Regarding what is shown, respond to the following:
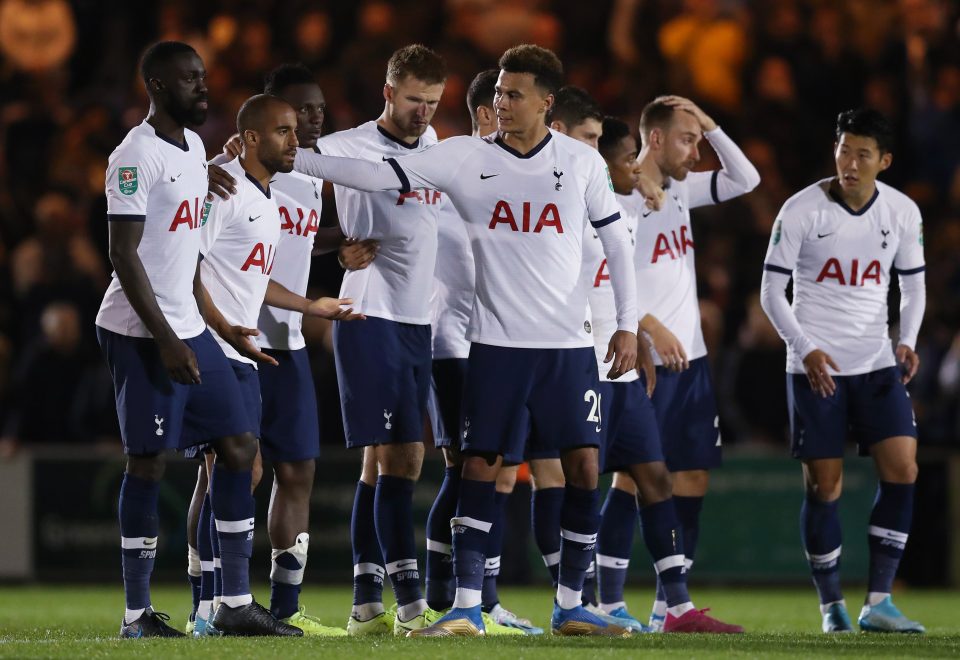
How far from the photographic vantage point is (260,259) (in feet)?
25.0

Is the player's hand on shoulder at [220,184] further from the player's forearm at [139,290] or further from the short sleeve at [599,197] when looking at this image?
the short sleeve at [599,197]

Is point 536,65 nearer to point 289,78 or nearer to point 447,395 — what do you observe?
point 289,78

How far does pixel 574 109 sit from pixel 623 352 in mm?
1720

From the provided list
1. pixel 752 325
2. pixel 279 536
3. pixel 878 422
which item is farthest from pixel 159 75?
pixel 752 325

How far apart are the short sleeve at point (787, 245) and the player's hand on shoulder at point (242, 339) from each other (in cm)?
303

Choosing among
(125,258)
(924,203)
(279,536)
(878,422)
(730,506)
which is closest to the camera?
(125,258)

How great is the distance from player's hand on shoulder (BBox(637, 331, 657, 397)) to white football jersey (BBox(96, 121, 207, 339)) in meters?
2.33

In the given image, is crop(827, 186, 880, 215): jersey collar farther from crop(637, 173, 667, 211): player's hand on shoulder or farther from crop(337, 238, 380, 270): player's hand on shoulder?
crop(337, 238, 380, 270): player's hand on shoulder

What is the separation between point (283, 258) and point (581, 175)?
64.2 inches

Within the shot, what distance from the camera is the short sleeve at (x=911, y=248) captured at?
29.7ft

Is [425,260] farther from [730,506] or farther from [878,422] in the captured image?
[730,506]

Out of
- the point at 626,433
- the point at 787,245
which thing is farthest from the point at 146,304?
the point at 787,245

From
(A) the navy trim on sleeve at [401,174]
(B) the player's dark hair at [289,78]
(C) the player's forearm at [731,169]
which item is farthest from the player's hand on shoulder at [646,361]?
(B) the player's dark hair at [289,78]

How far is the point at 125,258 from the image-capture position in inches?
269
